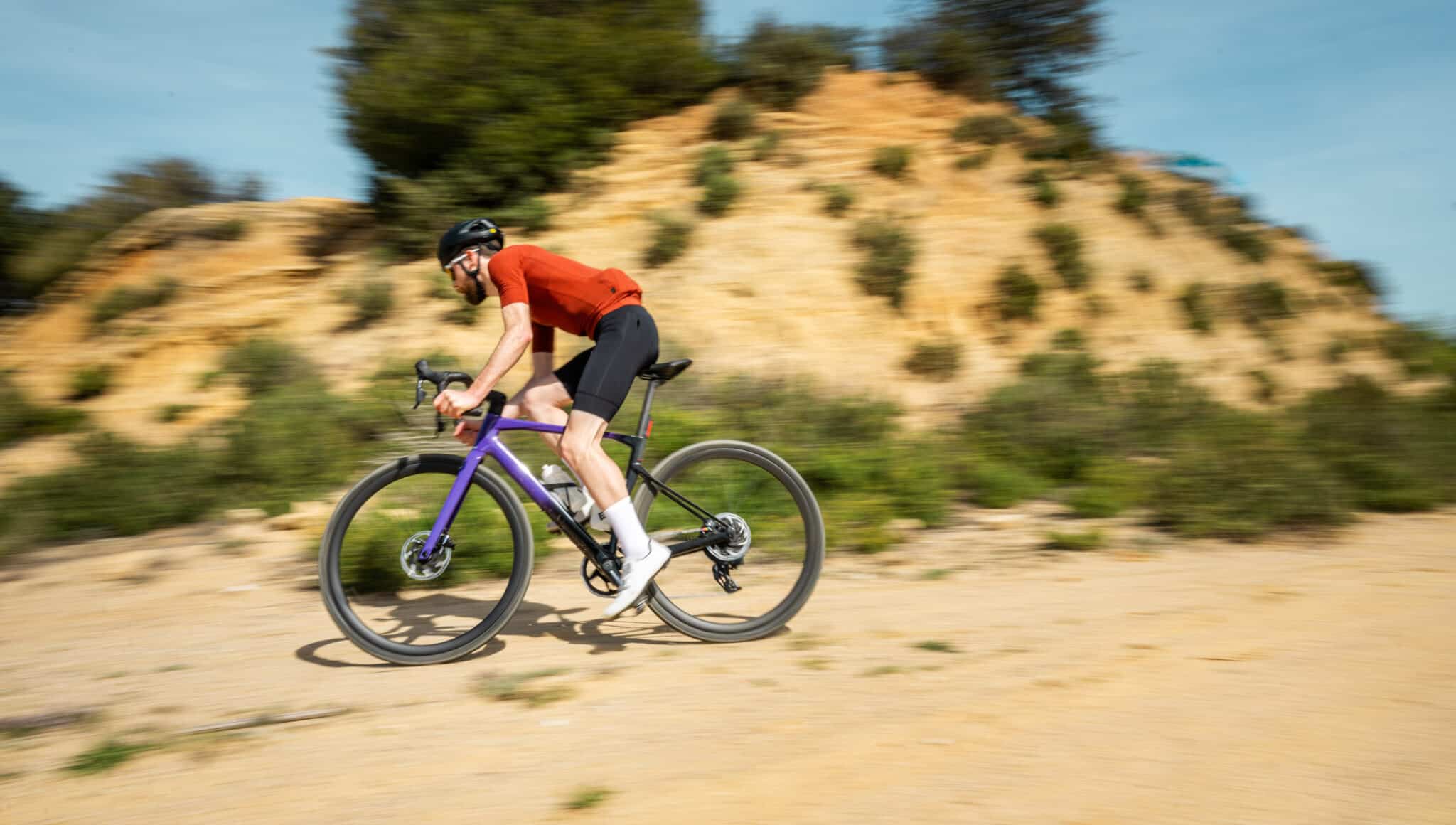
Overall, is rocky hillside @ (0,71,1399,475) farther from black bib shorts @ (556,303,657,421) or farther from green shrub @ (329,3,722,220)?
black bib shorts @ (556,303,657,421)

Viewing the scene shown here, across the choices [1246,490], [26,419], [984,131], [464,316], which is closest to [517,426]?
[1246,490]

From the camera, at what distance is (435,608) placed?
4891 millimetres

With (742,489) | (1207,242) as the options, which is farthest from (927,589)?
(1207,242)

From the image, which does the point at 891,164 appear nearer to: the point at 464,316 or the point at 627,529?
Answer: the point at 464,316

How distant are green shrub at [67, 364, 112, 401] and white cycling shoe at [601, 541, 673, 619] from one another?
43.1ft

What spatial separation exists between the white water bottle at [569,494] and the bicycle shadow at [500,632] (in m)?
0.65

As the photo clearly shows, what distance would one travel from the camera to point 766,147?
1717 cm

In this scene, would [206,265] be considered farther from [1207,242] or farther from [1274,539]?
[1207,242]

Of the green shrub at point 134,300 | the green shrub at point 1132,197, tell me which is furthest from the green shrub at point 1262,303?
the green shrub at point 134,300

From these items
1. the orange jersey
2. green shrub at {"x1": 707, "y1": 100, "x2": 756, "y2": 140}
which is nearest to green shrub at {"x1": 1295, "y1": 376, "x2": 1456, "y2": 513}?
the orange jersey

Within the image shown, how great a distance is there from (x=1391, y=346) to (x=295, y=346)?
1466cm

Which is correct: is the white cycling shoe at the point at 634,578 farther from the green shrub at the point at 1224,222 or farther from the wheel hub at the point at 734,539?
the green shrub at the point at 1224,222

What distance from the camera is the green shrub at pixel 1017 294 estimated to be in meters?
14.9

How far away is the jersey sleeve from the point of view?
159 inches
